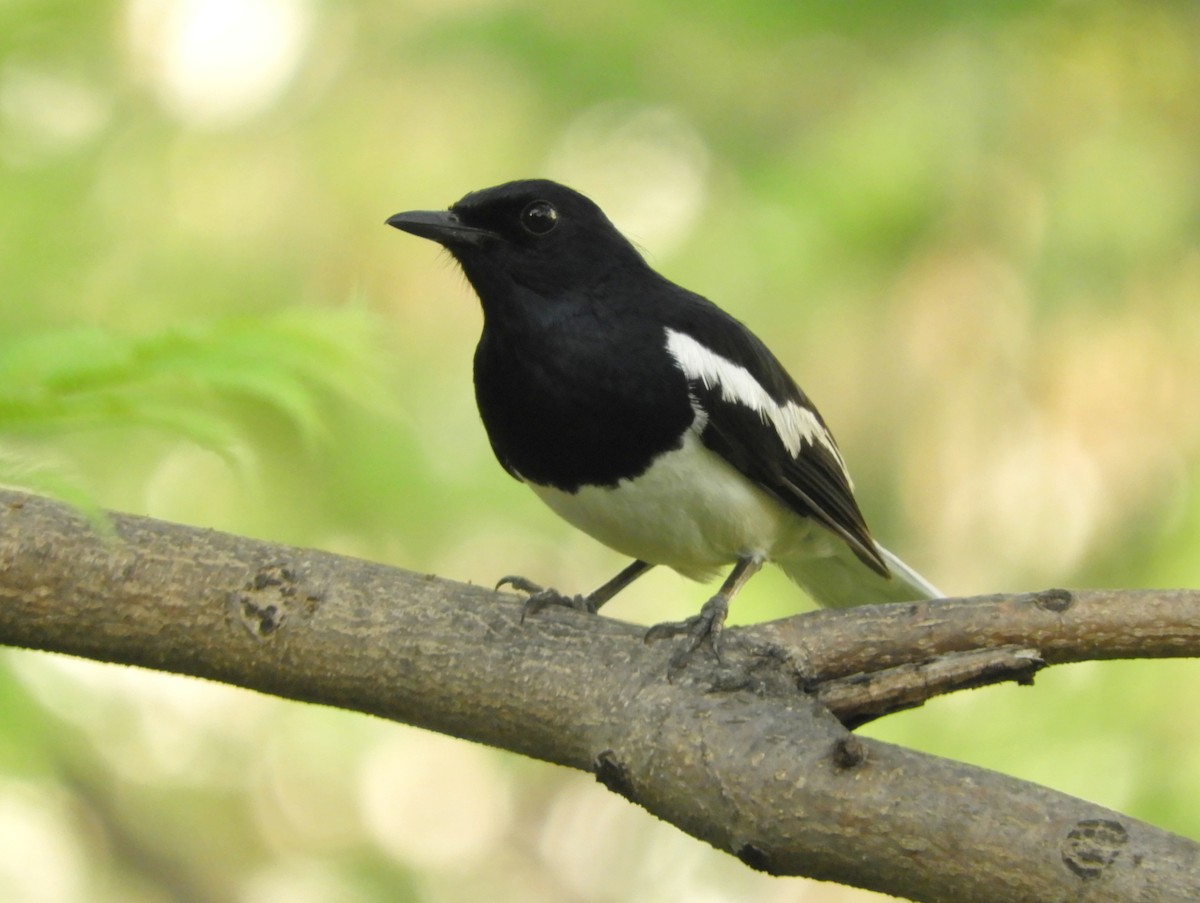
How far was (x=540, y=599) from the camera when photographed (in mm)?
2904

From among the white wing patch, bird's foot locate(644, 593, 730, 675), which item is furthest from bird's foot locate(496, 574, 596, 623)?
the white wing patch

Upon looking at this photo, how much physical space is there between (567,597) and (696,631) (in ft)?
2.23

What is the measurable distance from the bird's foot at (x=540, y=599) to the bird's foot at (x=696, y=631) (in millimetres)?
184

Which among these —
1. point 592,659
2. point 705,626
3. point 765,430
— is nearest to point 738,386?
point 765,430

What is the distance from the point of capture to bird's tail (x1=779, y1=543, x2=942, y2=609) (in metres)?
3.93

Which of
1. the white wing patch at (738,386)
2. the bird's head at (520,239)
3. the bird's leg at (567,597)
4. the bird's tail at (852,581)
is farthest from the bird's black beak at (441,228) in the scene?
the bird's tail at (852,581)

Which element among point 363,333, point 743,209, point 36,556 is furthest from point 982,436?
point 363,333

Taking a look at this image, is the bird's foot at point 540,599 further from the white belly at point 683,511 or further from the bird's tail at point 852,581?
the bird's tail at point 852,581

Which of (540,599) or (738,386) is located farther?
(738,386)

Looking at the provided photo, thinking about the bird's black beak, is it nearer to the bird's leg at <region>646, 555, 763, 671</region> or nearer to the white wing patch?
the white wing patch

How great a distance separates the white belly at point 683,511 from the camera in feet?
11.1

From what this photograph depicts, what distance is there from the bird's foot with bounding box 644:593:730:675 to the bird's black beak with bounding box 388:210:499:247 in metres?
1.14

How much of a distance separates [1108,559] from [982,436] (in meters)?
0.62

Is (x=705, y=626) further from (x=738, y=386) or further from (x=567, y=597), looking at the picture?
(x=738, y=386)
